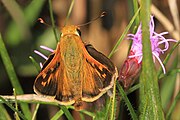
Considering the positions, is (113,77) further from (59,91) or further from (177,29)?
(177,29)

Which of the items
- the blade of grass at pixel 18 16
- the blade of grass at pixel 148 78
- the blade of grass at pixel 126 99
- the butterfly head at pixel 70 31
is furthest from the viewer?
the blade of grass at pixel 18 16

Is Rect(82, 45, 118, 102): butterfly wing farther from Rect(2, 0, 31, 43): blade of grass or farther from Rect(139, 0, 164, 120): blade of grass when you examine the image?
Rect(2, 0, 31, 43): blade of grass

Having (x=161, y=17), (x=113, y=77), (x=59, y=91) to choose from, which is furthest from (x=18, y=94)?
(x=161, y=17)

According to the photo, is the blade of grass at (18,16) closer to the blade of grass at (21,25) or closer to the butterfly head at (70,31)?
the blade of grass at (21,25)

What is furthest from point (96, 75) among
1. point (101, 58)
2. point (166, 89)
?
point (166, 89)

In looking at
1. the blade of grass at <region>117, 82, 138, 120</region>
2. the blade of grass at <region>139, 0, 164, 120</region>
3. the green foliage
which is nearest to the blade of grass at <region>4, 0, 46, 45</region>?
the green foliage

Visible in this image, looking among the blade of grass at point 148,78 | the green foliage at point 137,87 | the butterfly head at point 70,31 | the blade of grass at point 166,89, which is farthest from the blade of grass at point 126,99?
the blade of grass at point 166,89
